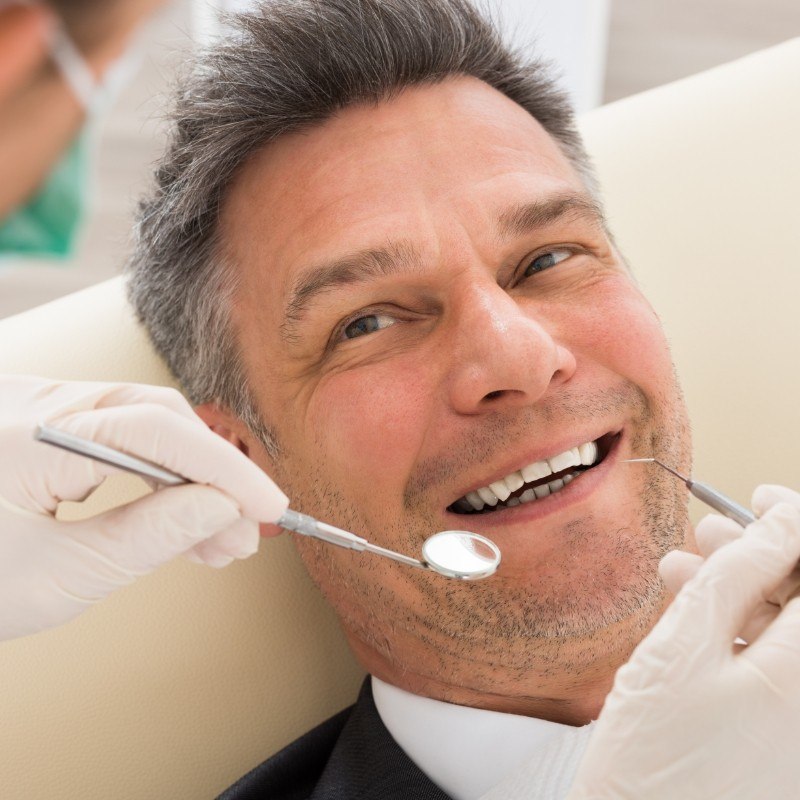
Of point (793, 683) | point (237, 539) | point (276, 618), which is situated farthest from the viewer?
point (276, 618)

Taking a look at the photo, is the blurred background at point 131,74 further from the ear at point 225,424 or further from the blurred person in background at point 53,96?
the ear at point 225,424

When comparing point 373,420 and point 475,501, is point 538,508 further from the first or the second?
point 373,420

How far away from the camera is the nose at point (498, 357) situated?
1.17 meters

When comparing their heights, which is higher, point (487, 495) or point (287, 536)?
point (487, 495)

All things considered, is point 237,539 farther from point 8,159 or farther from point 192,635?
point 8,159

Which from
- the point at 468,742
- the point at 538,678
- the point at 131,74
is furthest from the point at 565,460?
the point at 131,74

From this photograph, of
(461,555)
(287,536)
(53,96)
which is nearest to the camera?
(53,96)

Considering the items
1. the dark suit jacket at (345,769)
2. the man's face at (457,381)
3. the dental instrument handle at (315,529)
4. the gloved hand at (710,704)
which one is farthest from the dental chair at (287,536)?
the gloved hand at (710,704)

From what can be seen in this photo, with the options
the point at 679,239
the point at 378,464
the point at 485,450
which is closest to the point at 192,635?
the point at 378,464

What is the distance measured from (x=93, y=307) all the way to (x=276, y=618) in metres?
0.54

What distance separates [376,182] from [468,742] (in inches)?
27.9

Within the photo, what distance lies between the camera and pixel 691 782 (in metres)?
0.93

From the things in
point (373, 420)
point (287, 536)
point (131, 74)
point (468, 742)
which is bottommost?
point (468, 742)

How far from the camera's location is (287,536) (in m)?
1.54
